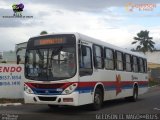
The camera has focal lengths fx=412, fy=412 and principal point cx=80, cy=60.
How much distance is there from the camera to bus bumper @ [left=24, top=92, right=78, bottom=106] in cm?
1452

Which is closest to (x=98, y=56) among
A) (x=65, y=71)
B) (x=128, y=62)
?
(x=65, y=71)

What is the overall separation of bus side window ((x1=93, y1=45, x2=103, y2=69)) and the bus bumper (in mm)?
2382

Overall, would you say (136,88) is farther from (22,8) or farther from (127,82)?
(22,8)

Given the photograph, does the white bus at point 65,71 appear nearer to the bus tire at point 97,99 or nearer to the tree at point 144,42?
the bus tire at point 97,99

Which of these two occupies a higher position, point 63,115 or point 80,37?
point 80,37

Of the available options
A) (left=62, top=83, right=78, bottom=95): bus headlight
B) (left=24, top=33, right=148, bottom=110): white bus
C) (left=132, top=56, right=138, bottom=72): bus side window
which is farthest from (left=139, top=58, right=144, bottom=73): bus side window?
(left=62, top=83, right=78, bottom=95): bus headlight

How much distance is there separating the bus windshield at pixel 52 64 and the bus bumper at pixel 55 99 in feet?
2.13

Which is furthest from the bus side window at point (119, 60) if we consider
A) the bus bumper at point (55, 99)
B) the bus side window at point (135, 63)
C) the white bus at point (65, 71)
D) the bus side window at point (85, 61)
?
the bus bumper at point (55, 99)

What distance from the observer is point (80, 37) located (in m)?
15.4

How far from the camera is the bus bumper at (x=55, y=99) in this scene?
14523 mm

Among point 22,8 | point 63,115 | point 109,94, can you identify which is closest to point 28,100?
point 63,115

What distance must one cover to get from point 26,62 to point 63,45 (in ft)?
5.43

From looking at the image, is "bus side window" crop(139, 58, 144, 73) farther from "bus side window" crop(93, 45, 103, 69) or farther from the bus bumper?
the bus bumper

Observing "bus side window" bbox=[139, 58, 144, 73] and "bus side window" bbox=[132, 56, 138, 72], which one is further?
"bus side window" bbox=[139, 58, 144, 73]
